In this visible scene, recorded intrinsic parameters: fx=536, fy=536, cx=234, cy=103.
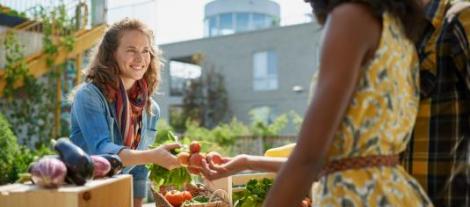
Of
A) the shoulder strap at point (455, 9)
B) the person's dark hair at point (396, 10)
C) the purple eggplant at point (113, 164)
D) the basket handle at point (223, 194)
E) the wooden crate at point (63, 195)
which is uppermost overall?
the shoulder strap at point (455, 9)

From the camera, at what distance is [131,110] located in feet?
8.07

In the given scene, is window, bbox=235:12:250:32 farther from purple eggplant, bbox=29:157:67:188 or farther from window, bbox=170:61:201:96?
purple eggplant, bbox=29:157:67:188

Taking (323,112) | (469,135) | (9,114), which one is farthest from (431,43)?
(9,114)

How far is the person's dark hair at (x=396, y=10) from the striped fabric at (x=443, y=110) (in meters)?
0.10

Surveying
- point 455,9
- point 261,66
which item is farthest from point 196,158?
point 261,66

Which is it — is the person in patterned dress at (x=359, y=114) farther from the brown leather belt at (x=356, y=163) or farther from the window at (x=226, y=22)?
the window at (x=226, y=22)

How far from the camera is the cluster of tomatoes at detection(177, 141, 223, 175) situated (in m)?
1.69

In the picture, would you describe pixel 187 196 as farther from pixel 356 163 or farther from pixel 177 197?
pixel 356 163

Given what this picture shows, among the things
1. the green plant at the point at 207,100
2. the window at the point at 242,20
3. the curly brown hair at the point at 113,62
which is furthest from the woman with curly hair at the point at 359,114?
the window at the point at 242,20

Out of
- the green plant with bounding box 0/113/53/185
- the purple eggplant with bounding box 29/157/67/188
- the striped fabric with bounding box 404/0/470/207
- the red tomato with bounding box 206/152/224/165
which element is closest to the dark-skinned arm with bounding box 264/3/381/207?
the striped fabric with bounding box 404/0/470/207

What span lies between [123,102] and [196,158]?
2.28 feet

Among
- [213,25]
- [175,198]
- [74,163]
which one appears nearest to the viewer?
[74,163]

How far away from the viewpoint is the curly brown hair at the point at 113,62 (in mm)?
2379

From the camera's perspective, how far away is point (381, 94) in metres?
1.17
